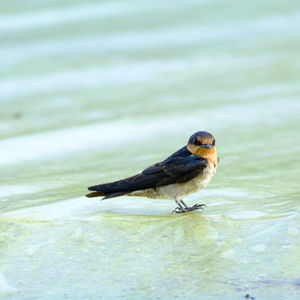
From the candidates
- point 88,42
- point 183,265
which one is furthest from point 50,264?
point 88,42

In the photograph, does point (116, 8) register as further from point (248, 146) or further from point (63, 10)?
point (248, 146)

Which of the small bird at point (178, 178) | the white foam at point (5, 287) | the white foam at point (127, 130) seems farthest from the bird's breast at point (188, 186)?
the white foam at point (127, 130)

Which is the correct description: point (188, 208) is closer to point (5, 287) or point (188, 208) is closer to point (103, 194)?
point (103, 194)

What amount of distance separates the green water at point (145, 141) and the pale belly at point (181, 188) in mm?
83

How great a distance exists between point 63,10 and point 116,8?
46 centimetres

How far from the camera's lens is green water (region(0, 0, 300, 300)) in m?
2.80

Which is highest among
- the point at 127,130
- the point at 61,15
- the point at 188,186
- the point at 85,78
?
the point at 61,15

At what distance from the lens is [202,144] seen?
358cm

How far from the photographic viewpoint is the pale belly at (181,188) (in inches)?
139

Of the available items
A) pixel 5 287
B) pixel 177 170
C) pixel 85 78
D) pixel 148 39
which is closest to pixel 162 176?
pixel 177 170

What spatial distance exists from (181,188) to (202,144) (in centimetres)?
22

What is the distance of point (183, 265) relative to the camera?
2828mm

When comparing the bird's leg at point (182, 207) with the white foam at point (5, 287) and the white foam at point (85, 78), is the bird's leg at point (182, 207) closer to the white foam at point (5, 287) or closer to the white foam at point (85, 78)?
the white foam at point (5, 287)

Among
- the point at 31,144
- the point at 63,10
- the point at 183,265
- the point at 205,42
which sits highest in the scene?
the point at 63,10
